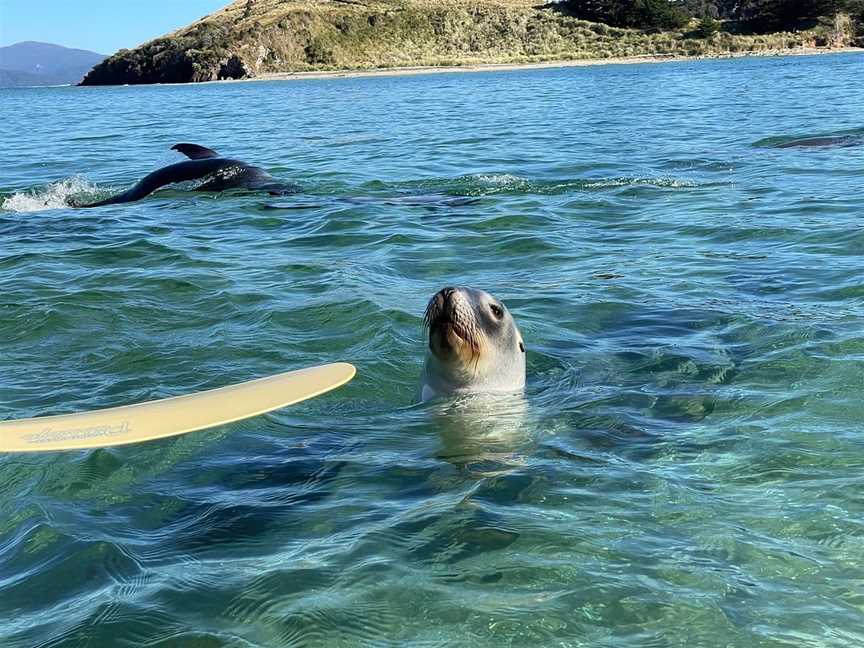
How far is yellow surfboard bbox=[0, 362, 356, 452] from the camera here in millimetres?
4016

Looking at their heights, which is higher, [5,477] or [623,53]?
[623,53]

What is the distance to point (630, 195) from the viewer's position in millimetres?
11938

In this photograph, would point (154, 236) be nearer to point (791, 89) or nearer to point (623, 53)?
point (791, 89)

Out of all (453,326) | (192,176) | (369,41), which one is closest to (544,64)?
(369,41)

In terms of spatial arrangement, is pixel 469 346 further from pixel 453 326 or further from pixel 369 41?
pixel 369 41

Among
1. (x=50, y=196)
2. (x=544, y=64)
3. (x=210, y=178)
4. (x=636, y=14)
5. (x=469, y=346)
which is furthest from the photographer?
(x=636, y=14)

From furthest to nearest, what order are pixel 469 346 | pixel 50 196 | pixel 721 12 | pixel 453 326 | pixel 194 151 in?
pixel 721 12 < pixel 194 151 < pixel 50 196 < pixel 469 346 < pixel 453 326

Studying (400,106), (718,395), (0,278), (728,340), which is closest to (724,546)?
(718,395)

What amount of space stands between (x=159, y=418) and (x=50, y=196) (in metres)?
10.5

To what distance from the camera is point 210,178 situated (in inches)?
525

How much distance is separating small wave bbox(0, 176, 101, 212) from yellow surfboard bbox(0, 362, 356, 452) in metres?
9.31

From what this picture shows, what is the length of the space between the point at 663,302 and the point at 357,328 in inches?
89.5

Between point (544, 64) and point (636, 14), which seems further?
point (636, 14)

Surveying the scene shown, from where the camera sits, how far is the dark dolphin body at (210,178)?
1319 cm
